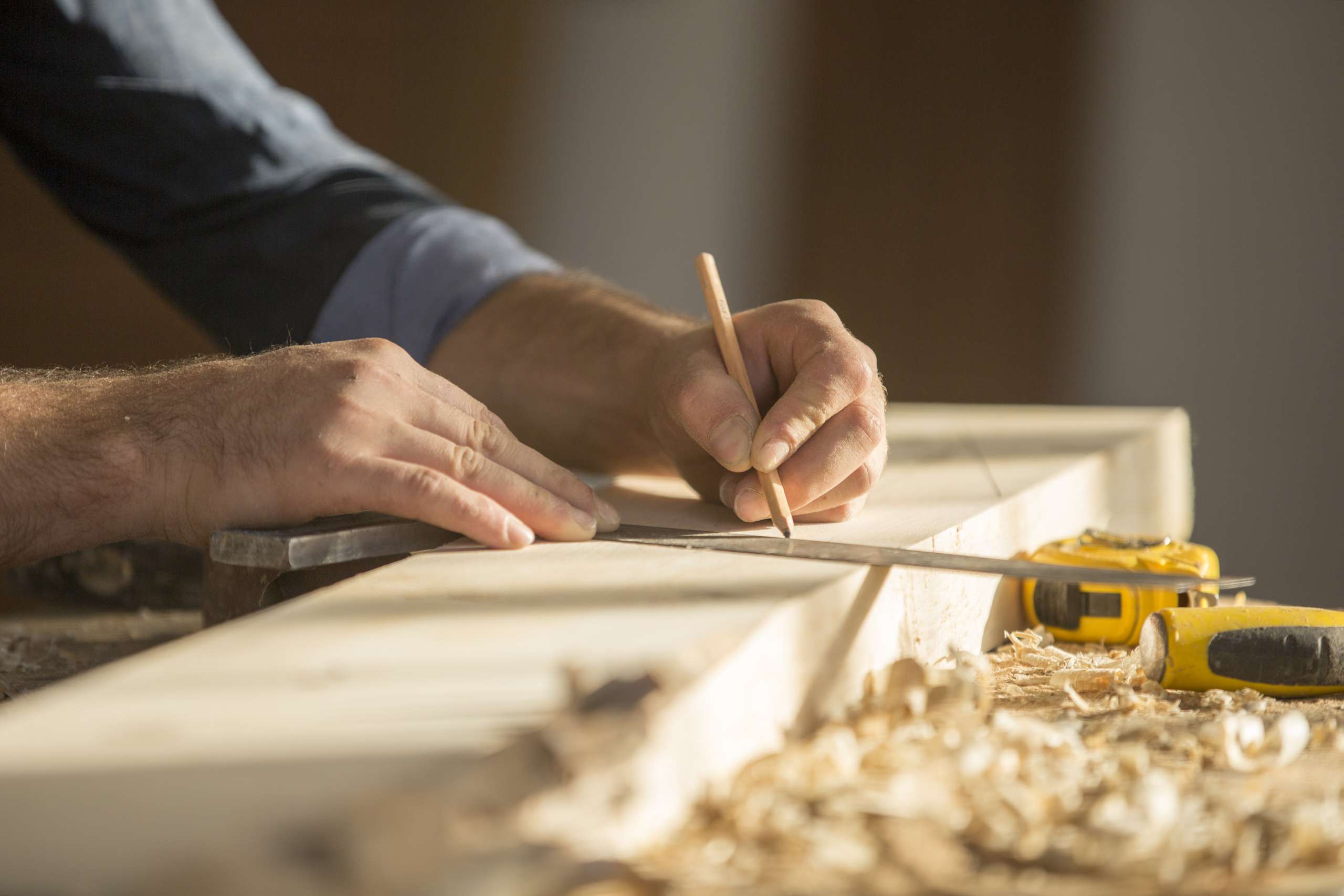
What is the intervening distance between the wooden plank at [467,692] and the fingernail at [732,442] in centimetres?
10

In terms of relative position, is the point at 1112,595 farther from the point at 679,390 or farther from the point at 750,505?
the point at 679,390

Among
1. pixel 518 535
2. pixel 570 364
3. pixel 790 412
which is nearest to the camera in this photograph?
pixel 518 535

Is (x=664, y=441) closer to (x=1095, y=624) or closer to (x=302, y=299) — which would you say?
(x=1095, y=624)

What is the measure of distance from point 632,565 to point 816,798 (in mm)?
370

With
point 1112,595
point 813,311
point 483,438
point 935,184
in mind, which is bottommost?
point 1112,595

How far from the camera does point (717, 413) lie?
1.18 metres

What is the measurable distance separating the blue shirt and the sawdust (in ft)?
3.65

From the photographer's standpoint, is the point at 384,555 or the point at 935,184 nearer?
the point at 384,555

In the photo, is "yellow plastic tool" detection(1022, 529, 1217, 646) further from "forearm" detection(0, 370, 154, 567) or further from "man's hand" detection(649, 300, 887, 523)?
"forearm" detection(0, 370, 154, 567)

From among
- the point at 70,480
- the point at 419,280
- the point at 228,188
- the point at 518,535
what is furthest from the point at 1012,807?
the point at 228,188

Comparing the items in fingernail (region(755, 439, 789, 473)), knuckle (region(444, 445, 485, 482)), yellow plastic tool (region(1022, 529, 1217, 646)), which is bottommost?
yellow plastic tool (region(1022, 529, 1217, 646))

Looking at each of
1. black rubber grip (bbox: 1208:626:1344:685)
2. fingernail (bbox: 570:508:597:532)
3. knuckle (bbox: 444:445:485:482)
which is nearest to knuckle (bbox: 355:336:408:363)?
knuckle (bbox: 444:445:485:482)

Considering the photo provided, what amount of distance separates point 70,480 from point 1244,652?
3.35ft

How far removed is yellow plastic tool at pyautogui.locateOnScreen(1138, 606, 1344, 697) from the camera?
942 millimetres
